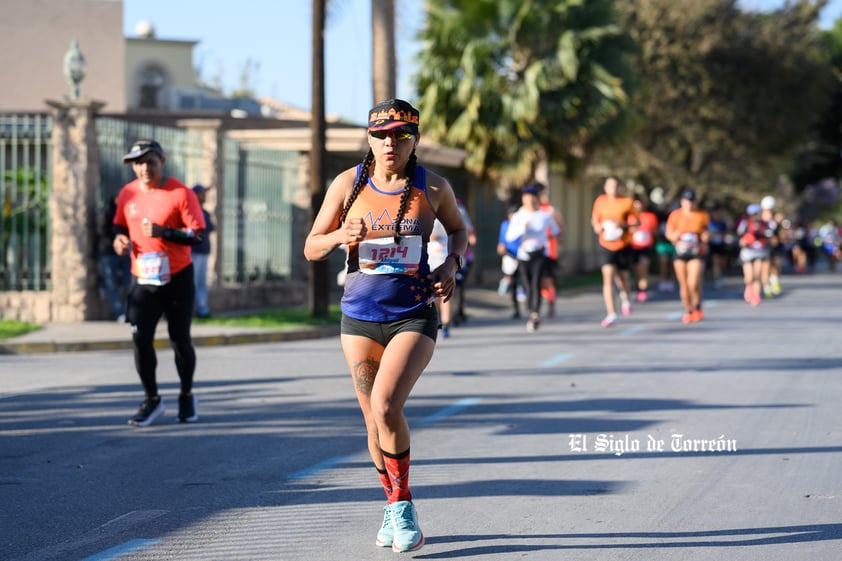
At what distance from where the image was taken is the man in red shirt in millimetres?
9219

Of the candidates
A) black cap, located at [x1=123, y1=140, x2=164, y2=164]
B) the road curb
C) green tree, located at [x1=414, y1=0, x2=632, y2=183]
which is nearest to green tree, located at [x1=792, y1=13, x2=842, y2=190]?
green tree, located at [x1=414, y1=0, x2=632, y2=183]

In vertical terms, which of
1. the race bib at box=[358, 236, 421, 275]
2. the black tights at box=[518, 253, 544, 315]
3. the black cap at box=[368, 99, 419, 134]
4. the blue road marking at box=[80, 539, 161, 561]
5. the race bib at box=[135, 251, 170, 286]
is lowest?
the blue road marking at box=[80, 539, 161, 561]

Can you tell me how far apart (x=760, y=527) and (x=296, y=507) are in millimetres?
2302

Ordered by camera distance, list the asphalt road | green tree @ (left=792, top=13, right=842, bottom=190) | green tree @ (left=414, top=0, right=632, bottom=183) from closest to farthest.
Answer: the asphalt road
green tree @ (left=414, top=0, right=632, bottom=183)
green tree @ (left=792, top=13, right=842, bottom=190)

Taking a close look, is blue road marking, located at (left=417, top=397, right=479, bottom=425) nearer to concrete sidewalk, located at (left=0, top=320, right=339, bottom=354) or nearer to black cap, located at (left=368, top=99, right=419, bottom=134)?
black cap, located at (left=368, top=99, right=419, bottom=134)

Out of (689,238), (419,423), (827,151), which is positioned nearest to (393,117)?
(419,423)

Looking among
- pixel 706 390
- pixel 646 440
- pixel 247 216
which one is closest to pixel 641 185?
pixel 247 216

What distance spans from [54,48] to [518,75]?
1183 cm

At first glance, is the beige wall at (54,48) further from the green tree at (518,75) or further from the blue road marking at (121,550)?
the blue road marking at (121,550)

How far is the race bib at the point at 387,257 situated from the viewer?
18.9 feet

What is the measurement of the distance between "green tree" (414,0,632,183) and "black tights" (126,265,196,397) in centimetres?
2085

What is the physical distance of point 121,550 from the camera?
19.1ft

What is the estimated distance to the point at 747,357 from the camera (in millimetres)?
14516

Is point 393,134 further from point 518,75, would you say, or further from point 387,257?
point 518,75
